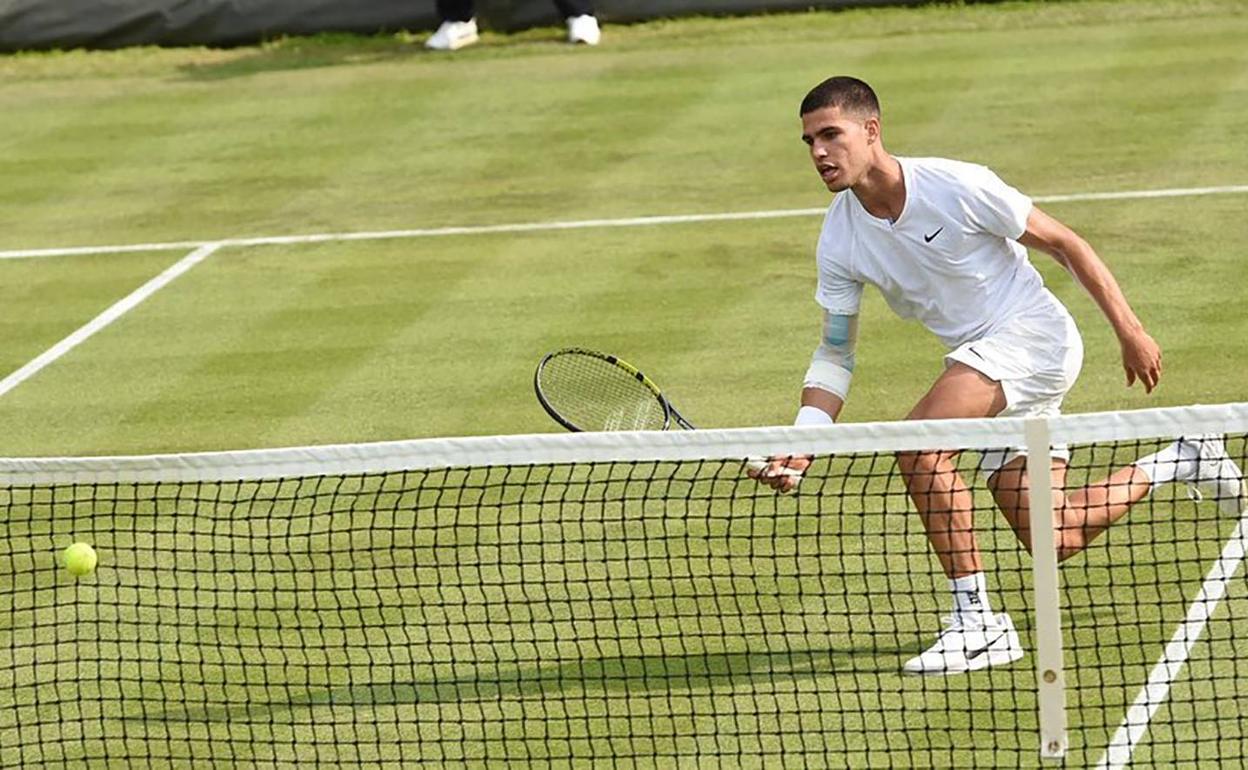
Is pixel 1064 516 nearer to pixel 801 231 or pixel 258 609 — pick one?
pixel 258 609

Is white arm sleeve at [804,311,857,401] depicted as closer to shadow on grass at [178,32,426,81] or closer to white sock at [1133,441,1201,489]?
white sock at [1133,441,1201,489]

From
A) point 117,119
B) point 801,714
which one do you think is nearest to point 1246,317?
point 801,714

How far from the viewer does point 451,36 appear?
67.2ft

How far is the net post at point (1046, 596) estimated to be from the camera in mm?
7535

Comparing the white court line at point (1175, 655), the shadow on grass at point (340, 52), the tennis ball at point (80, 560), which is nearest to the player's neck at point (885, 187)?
the white court line at point (1175, 655)

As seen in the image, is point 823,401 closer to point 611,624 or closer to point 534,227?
point 611,624

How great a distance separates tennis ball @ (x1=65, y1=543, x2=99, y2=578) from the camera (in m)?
9.22

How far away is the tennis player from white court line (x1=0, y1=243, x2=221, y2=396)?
19.8ft

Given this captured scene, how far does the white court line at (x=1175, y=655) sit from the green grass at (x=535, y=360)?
0.23 feet

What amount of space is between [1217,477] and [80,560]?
449 cm

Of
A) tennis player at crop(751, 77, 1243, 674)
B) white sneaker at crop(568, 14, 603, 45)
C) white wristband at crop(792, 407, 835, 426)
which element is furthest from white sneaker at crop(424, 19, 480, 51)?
white wristband at crop(792, 407, 835, 426)

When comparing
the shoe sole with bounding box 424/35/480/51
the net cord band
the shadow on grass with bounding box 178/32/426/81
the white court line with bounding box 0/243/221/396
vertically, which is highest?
the net cord band

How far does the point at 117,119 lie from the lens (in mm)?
19219

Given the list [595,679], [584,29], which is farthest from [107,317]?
[584,29]
